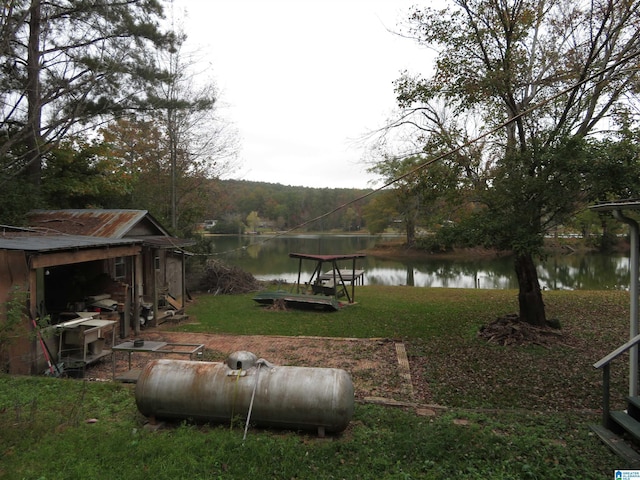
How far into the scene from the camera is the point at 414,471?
4078 millimetres

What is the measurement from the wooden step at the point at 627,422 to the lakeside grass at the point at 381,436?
33 cm

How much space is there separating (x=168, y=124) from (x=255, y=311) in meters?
12.3

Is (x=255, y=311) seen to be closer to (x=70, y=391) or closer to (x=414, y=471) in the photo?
(x=70, y=391)

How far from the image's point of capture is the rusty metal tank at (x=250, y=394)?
186 inches

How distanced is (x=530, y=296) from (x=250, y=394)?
28.2 feet

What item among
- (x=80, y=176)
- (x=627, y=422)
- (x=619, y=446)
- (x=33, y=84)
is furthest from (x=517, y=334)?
(x=33, y=84)

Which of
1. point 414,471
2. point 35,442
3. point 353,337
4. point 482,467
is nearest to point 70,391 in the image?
point 35,442

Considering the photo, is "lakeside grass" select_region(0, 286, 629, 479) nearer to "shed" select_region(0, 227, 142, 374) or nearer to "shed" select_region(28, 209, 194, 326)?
"shed" select_region(0, 227, 142, 374)

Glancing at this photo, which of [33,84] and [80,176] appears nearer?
[33,84]

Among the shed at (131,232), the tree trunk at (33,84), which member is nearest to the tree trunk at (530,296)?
the shed at (131,232)

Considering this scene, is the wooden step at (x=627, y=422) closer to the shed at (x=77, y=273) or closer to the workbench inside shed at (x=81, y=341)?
the shed at (x=77, y=273)

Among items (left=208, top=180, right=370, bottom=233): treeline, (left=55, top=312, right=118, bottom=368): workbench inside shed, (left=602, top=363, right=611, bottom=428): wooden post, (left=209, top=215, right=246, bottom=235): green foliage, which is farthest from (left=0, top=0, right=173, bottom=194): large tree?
(left=208, top=180, right=370, bottom=233): treeline

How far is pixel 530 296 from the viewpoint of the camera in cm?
1088

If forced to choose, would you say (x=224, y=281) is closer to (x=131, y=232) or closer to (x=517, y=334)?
(x=131, y=232)
